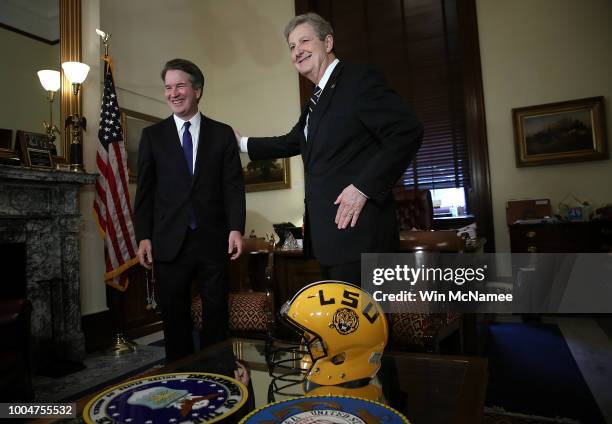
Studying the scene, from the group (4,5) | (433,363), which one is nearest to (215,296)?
(433,363)

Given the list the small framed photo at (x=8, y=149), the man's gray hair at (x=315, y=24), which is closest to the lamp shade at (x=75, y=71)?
the small framed photo at (x=8, y=149)

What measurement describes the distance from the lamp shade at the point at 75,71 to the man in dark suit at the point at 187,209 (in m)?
2.04

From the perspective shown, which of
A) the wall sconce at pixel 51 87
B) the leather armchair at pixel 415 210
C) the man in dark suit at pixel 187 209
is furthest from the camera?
the leather armchair at pixel 415 210

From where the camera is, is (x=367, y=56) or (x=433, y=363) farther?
(x=367, y=56)

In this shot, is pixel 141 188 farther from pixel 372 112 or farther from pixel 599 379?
pixel 599 379

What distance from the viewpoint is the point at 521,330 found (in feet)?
12.1

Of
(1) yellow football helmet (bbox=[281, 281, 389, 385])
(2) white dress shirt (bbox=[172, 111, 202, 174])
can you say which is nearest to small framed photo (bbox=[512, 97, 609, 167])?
(2) white dress shirt (bbox=[172, 111, 202, 174])

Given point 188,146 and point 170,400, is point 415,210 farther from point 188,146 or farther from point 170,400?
point 170,400

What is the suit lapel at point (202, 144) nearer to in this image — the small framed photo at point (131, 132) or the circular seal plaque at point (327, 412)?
the circular seal plaque at point (327, 412)

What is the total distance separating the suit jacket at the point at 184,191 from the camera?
192cm

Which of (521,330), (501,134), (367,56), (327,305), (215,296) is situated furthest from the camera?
(367,56)

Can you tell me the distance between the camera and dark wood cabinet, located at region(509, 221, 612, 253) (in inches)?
147

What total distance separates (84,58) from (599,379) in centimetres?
481

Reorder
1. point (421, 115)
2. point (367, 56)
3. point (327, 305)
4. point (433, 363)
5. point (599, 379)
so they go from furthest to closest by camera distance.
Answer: point (367, 56) → point (421, 115) → point (599, 379) → point (433, 363) → point (327, 305)
